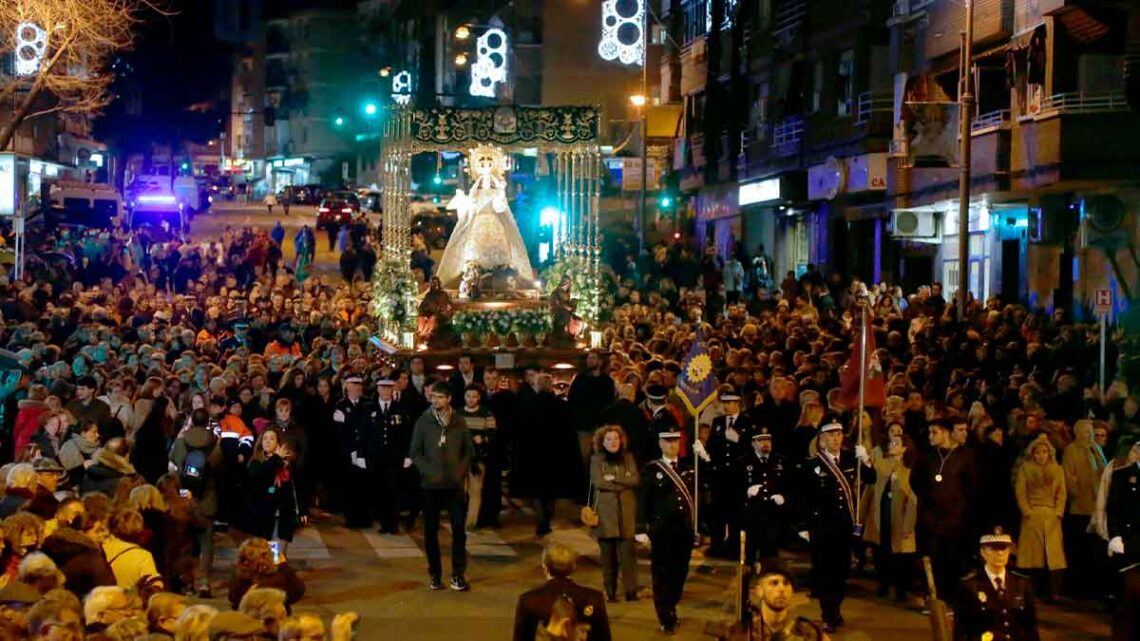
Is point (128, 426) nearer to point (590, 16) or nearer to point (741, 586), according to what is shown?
point (741, 586)

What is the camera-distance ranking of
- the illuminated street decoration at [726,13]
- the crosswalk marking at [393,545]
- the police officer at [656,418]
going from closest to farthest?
the police officer at [656,418], the crosswalk marking at [393,545], the illuminated street decoration at [726,13]

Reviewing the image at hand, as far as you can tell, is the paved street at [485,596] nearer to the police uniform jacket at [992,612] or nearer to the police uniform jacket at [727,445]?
the police uniform jacket at [727,445]

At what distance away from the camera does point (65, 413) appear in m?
15.1

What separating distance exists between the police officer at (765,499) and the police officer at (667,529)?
587 millimetres

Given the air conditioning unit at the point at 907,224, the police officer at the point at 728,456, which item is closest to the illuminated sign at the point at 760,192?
the air conditioning unit at the point at 907,224

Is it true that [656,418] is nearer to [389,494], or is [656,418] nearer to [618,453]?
[618,453]

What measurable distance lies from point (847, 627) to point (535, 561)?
3668 mm

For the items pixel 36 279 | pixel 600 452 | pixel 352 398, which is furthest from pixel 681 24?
pixel 600 452

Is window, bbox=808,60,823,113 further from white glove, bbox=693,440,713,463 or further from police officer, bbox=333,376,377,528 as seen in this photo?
white glove, bbox=693,440,713,463

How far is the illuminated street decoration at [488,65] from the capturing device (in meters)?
59.4

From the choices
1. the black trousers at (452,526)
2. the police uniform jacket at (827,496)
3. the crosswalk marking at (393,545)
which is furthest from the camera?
the crosswalk marking at (393,545)

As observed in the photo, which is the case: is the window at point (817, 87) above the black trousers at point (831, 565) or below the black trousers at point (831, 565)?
above

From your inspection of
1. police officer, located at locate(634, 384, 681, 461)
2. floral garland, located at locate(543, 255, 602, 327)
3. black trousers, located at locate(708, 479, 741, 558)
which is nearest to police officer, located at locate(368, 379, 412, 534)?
police officer, located at locate(634, 384, 681, 461)

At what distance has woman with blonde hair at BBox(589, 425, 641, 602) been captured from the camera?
1374 centimetres
